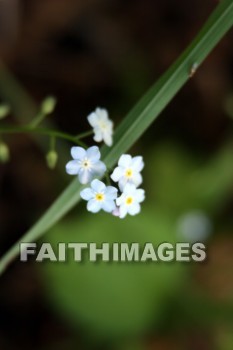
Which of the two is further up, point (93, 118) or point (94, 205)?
point (93, 118)

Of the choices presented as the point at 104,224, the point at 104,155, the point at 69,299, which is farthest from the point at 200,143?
the point at 104,155

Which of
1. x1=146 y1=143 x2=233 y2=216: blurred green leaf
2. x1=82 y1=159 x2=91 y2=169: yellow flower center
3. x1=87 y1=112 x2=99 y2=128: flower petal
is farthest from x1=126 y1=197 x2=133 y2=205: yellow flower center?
x1=146 y1=143 x2=233 y2=216: blurred green leaf

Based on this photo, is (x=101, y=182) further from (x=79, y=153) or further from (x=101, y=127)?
(x=101, y=127)

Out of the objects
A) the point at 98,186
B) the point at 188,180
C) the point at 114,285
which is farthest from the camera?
the point at 188,180

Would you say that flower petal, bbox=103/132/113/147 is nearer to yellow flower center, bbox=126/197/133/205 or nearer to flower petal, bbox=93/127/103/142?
flower petal, bbox=93/127/103/142

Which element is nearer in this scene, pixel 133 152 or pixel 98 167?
pixel 98 167

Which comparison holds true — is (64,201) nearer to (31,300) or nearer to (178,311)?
(178,311)

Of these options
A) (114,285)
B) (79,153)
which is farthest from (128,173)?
(114,285)
